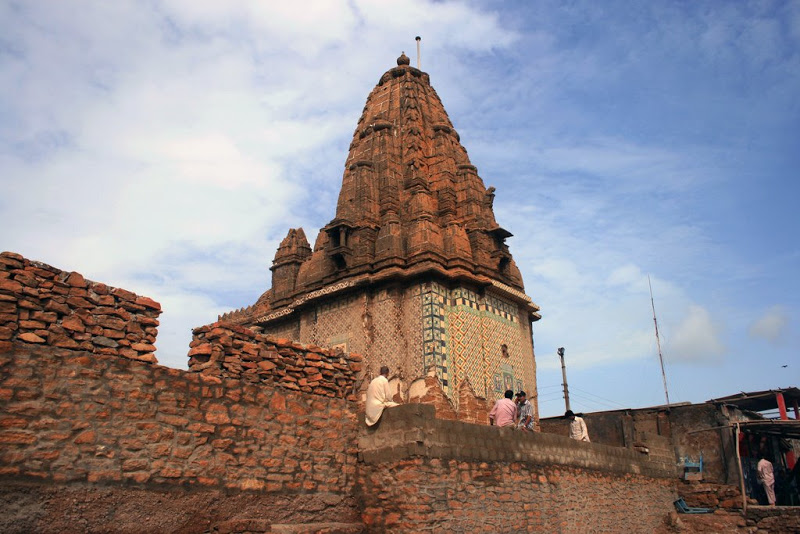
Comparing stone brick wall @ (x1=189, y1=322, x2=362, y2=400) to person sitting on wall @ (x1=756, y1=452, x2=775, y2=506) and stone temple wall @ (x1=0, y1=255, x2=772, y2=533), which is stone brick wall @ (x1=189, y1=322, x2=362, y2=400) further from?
person sitting on wall @ (x1=756, y1=452, x2=775, y2=506)

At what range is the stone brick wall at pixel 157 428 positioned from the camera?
19.7ft

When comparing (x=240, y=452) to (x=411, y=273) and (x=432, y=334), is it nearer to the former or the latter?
(x=432, y=334)

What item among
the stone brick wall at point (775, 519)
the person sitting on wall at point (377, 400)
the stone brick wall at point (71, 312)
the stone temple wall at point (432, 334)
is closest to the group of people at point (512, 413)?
the stone temple wall at point (432, 334)

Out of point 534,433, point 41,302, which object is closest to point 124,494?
point 41,302

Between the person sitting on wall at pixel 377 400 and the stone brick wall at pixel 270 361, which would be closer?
the stone brick wall at pixel 270 361

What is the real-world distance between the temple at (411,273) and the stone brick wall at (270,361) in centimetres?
406

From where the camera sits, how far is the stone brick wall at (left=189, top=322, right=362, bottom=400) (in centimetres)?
780

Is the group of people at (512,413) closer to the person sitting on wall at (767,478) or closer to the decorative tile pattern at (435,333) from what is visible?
the decorative tile pattern at (435,333)

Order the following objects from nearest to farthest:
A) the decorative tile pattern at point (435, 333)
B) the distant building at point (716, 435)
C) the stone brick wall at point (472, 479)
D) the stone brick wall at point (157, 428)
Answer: the stone brick wall at point (157, 428)
the stone brick wall at point (472, 479)
the decorative tile pattern at point (435, 333)
the distant building at point (716, 435)

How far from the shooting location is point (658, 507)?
14.5 m

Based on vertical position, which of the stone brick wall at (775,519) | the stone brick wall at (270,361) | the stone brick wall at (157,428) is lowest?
the stone brick wall at (775,519)

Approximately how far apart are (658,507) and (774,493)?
3396 mm

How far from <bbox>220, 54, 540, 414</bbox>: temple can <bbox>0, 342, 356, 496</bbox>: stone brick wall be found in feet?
16.0

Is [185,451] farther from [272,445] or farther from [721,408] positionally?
[721,408]
